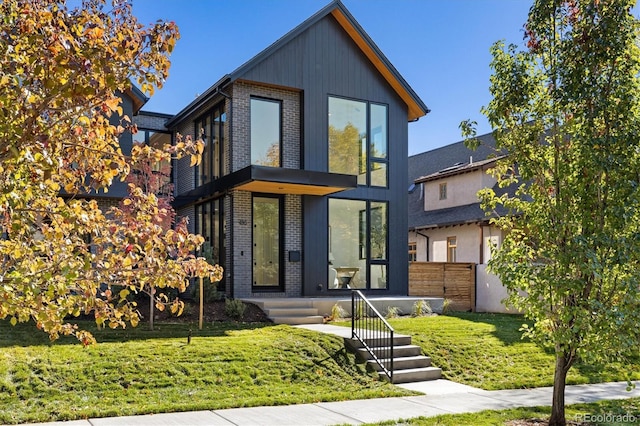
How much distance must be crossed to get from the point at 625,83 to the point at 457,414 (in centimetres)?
458

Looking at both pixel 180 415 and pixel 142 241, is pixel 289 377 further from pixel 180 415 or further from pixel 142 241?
pixel 142 241

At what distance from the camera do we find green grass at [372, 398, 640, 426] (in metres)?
7.14

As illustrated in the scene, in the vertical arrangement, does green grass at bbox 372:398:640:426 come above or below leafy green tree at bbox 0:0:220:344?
below

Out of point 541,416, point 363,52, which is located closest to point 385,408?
point 541,416

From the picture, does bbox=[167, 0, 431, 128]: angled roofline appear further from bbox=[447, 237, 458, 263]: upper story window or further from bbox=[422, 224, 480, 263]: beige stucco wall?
bbox=[447, 237, 458, 263]: upper story window

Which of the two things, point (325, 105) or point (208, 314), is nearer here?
point (208, 314)

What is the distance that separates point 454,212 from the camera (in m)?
24.7

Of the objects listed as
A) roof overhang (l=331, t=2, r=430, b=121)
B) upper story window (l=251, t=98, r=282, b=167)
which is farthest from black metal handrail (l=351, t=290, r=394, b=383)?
roof overhang (l=331, t=2, r=430, b=121)

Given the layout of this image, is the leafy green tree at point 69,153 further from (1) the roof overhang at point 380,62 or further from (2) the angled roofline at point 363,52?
(1) the roof overhang at point 380,62

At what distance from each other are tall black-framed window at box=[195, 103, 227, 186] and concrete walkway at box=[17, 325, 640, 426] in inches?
376

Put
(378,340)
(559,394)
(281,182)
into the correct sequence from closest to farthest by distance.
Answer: (559,394), (378,340), (281,182)

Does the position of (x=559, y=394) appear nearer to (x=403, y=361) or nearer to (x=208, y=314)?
(x=403, y=361)

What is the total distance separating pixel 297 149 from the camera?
16469mm

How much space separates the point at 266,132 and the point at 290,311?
17.2 feet
